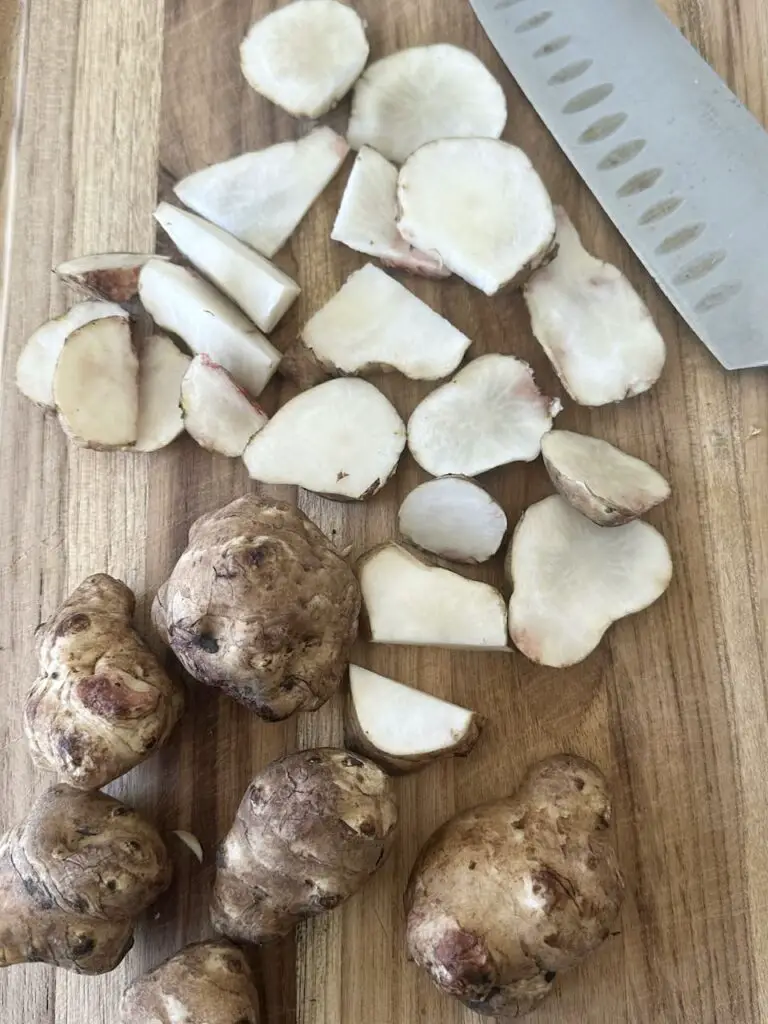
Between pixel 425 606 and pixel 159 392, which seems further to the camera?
pixel 159 392

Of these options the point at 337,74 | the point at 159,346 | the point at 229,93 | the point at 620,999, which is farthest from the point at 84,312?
the point at 620,999

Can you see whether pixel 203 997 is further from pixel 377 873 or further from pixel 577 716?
pixel 577 716

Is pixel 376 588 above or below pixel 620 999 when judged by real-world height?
above

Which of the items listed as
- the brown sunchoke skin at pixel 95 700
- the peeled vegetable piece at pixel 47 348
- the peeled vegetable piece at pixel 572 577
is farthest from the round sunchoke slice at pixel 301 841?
the peeled vegetable piece at pixel 47 348

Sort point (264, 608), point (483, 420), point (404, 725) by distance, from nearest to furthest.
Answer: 1. point (264, 608)
2. point (404, 725)
3. point (483, 420)

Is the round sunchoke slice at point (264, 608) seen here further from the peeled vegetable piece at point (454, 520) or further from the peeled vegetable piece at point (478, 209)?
the peeled vegetable piece at point (478, 209)

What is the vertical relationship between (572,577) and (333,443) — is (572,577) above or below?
below

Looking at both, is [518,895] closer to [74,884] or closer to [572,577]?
[572,577]

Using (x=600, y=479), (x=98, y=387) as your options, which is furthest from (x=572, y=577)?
(x=98, y=387)
